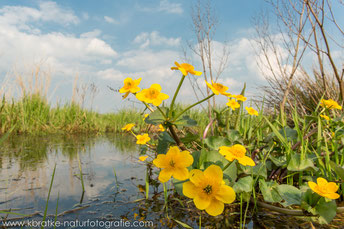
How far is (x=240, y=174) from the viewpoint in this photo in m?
1.09

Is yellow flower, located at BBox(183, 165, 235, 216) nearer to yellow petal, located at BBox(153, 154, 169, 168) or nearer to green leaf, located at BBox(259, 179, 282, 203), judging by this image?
yellow petal, located at BBox(153, 154, 169, 168)

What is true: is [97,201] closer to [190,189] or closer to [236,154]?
[190,189]

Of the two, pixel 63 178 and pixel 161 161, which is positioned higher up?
pixel 161 161

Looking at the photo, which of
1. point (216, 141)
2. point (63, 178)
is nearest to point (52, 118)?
point (63, 178)

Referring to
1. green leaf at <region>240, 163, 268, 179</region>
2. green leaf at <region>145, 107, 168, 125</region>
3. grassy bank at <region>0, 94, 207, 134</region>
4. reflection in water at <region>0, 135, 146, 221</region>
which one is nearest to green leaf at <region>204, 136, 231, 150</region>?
green leaf at <region>240, 163, 268, 179</region>

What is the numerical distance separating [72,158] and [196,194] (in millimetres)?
1976

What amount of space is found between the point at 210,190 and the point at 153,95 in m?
0.37

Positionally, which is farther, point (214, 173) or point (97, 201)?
point (97, 201)

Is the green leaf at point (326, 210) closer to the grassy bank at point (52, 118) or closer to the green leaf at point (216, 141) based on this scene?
the green leaf at point (216, 141)

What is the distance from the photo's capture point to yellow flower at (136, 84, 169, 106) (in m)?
0.75

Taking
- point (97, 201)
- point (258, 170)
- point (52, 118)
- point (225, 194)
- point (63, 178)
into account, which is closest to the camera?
point (225, 194)

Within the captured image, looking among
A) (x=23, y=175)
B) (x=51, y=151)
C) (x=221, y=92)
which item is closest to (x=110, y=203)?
(x=221, y=92)

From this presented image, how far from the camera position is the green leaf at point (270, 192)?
94 cm

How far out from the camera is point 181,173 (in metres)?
0.70
